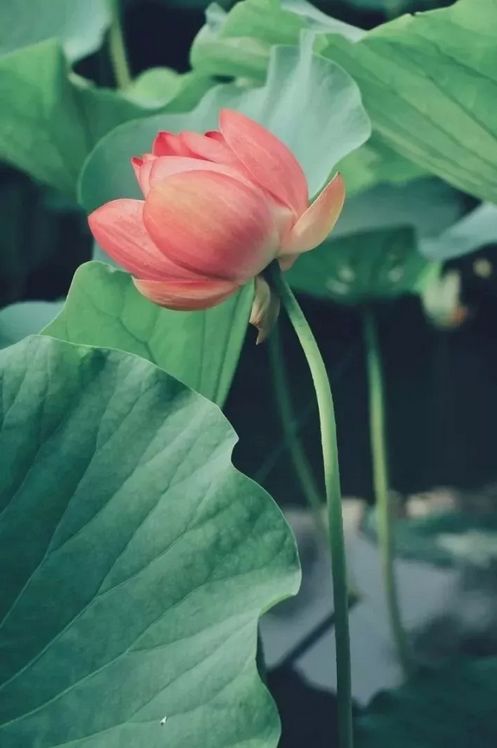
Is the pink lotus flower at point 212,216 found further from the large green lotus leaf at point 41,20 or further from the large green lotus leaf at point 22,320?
the large green lotus leaf at point 41,20

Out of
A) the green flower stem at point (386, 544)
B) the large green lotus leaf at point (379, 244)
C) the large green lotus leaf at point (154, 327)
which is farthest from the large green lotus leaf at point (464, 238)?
the large green lotus leaf at point (154, 327)

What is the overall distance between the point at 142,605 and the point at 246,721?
0.24ft

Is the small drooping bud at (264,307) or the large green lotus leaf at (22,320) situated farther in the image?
the large green lotus leaf at (22,320)

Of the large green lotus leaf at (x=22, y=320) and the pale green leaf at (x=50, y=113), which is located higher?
the pale green leaf at (x=50, y=113)

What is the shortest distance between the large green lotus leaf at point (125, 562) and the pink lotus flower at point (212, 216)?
0.05 metres

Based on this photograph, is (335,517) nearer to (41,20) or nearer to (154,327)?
(154,327)

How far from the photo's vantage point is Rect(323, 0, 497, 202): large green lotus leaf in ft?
1.90

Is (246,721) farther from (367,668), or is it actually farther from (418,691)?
(367,668)

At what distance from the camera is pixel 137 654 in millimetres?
445

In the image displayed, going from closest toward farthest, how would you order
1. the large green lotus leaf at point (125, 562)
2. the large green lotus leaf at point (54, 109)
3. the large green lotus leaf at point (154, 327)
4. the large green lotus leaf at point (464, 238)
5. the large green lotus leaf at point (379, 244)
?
the large green lotus leaf at point (125, 562) → the large green lotus leaf at point (154, 327) → the large green lotus leaf at point (54, 109) → the large green lotus leaf at point (464, 238) → the large green lotus leaf at point (379, 244)

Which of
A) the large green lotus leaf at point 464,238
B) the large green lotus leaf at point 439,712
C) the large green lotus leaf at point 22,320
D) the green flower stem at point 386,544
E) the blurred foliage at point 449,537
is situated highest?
the large green lotus leaf at point 22,320

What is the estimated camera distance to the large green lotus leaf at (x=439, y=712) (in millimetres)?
660

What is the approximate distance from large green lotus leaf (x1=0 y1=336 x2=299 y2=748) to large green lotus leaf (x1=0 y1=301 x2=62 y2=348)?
0.65 ft

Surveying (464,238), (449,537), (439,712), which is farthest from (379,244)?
(439,712)
